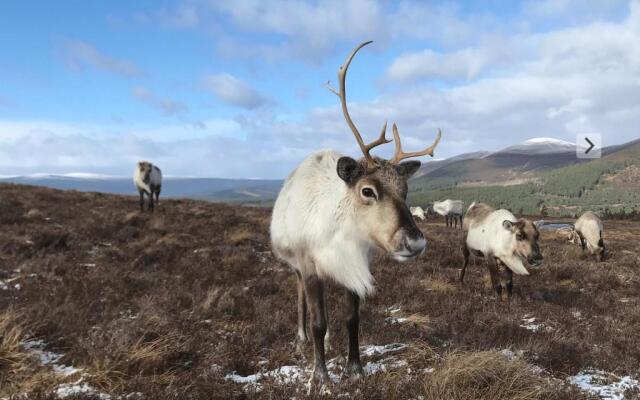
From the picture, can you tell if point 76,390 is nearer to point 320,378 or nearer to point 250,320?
point 320,378

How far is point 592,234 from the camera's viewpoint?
15312 millimetres

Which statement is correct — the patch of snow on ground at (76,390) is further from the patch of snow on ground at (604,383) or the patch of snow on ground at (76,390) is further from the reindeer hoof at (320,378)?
the patch of snow on ground at (604,383)

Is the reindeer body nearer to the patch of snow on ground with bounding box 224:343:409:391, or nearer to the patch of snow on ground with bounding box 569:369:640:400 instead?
the patch of snow on ground with bounding box 224:343:409:391

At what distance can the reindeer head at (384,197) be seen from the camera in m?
3.63

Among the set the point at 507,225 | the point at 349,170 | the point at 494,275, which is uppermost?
the point at 349,170

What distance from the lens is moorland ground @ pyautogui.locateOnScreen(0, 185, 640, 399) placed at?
385cm

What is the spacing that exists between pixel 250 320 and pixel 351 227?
3197 mm

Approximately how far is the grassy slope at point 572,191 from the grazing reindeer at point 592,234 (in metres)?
92.5

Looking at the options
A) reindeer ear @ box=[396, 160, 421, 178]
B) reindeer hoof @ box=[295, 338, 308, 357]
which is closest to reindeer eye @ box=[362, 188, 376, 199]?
reindeer ear @ box=[396, 160, 421, 178]

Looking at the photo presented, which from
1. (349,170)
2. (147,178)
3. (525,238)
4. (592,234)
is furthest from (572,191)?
(349,170)

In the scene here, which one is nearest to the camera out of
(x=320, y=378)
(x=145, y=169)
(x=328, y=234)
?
(x=320, y=378)

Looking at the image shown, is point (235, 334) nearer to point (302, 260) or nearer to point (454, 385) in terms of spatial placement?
point (302, 260)

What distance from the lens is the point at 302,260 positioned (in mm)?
4512

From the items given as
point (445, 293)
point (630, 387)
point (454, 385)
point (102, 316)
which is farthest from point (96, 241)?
point (630, 387)
